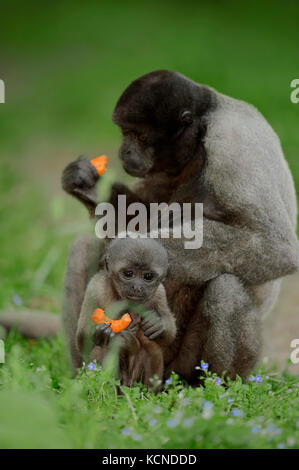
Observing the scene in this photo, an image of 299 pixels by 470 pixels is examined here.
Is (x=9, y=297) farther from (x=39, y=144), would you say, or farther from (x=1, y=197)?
(x=39, y=144)

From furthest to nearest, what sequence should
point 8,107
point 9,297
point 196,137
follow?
point 8,107 < point 9,297 < point 196,137

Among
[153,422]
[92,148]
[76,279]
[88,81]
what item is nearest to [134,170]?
[76,279]

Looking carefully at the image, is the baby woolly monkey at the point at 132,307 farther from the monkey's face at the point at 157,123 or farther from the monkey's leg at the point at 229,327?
the monkey's face at the point at 157,123

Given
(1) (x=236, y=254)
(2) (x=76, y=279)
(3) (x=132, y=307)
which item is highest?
(2) (x=76, y=279)

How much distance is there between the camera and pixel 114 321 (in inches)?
203

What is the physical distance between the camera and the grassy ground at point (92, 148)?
12.4ft

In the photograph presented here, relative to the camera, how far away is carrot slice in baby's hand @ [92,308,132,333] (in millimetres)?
5125

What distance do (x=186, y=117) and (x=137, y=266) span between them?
1347 mm

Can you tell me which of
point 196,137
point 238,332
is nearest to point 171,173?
point 196,137

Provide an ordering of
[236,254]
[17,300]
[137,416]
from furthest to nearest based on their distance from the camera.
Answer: [17,300] < [236,254] < [137,416]

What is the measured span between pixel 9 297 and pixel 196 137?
344 cm

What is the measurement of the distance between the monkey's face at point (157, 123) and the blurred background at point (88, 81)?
144 cm

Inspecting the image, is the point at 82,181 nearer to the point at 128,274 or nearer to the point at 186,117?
the point at 186,117
